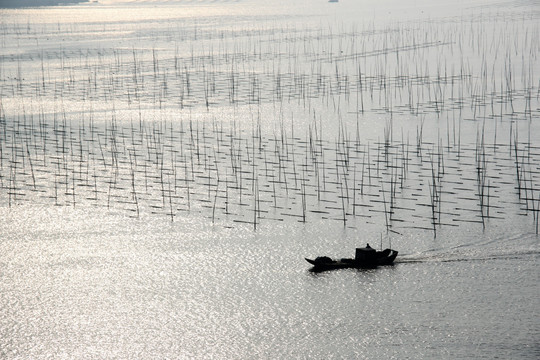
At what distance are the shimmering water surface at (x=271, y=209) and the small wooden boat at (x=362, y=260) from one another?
9 cm

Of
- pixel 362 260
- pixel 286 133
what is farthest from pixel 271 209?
pixel 286 133

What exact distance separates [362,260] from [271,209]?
163 centimetres

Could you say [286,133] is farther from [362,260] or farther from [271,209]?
[362,260]

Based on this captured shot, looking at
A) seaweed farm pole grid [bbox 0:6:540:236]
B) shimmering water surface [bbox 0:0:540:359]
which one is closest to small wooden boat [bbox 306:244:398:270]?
shimmering water surface [bbox 0:0:540:359]

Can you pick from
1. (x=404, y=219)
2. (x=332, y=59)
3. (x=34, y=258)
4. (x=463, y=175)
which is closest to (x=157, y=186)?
(x=34, y=258)

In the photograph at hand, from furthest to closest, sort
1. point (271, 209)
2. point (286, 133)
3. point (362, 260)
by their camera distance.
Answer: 1. point (286, 133)
2. point (271, 209)
3. point (362, 260)

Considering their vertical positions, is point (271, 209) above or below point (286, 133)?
below

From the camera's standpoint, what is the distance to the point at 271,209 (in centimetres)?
803

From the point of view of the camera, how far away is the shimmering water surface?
5.73m

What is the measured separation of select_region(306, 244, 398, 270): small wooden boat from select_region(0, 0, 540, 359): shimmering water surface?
0.09 metres

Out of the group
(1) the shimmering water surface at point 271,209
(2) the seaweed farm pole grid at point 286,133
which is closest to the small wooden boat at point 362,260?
(1) the shimmering water surface at point 271,209

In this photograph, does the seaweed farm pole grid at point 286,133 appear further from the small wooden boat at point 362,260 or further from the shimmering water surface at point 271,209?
the small wooden boat at point 362,260

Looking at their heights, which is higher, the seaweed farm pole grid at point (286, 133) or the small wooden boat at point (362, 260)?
the seaweed farm pole grid at point (286, 133)

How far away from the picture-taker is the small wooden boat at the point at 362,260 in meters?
6.60
